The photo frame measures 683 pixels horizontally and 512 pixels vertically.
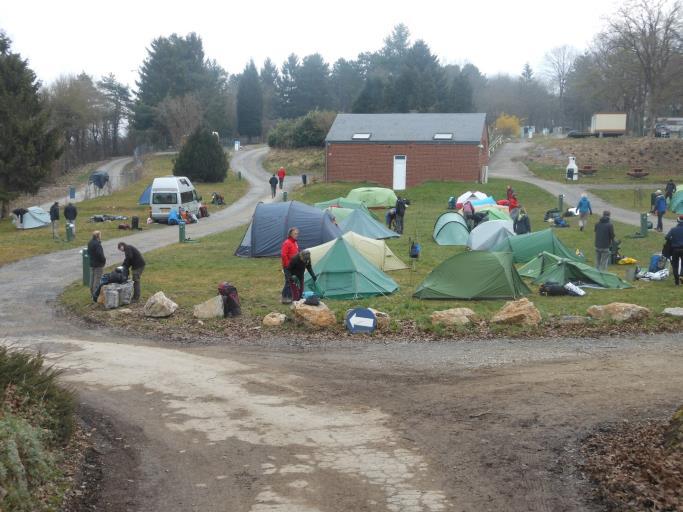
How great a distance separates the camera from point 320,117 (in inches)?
2562

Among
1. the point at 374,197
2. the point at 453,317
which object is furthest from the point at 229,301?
the point at 374,197

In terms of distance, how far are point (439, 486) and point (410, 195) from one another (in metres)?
37.8

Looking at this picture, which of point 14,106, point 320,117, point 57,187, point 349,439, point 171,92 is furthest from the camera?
point 171,92

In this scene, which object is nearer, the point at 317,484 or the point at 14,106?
the point at 317,484

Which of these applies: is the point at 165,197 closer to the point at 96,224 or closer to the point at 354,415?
the point at 96,224

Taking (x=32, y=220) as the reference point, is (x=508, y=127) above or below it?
above

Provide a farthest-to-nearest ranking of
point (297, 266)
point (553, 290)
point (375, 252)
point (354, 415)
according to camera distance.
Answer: point (375, 252), point (553, 290), point (297, 266), point (354, 415)

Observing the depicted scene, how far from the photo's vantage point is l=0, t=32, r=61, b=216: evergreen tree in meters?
37.0

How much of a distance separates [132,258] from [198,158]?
3367 cm

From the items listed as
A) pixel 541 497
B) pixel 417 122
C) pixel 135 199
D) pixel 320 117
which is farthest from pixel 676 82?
pixel 541 497

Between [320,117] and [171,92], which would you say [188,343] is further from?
[171,92]

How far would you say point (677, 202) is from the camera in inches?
1388

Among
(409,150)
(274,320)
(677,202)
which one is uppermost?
(409,150)

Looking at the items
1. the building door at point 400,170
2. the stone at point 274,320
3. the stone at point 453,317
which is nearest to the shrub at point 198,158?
the building door at point 400,170
